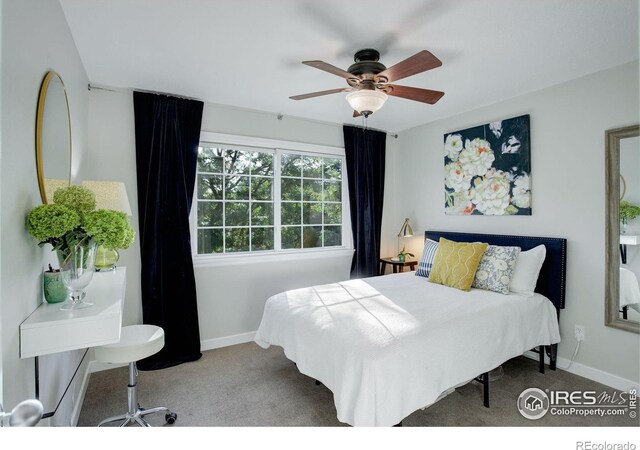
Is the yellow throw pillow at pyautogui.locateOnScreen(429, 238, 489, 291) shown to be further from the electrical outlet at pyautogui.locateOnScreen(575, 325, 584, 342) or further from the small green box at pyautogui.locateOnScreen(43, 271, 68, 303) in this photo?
the small green box at pyautogui.locateOnScreen(43, 271, 68, 303)

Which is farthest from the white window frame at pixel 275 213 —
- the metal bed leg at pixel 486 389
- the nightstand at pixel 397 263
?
the metal bed leg at pixel 486 389

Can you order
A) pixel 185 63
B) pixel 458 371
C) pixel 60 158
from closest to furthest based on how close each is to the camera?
pixel 60 158
pixel 458 371
pixel 185 63

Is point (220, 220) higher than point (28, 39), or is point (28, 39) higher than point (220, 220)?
point (28, 39)

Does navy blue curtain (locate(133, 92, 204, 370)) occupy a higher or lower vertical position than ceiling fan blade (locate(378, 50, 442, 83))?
lower

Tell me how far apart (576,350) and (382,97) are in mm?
2669

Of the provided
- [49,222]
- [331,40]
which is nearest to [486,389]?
[331,40]

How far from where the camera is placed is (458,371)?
6.73ft

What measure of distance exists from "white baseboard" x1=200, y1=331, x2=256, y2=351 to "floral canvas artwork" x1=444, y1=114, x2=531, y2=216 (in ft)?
8.79

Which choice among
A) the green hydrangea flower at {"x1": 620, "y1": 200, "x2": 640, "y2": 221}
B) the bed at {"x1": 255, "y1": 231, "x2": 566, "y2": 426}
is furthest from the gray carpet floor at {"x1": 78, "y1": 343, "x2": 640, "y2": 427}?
the green hydrangea flower at {"x1": 620, "y1": 200, "x2": 640, "y2": 221}

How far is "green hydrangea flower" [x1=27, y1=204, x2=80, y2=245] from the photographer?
4.22 ft

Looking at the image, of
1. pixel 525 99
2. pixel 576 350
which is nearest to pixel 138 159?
pixel 525 99

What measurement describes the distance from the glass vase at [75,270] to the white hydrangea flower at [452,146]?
3542 millimetres
